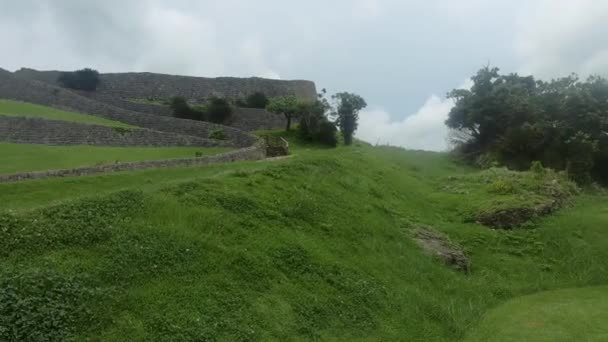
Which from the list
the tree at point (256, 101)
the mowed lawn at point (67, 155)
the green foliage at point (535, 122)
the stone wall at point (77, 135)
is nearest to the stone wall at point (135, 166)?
the mowed lawn at point (67, 155)

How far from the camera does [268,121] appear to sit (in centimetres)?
3778

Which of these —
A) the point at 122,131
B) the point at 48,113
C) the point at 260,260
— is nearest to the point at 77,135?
the point at 122,131

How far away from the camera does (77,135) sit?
22.8 meters

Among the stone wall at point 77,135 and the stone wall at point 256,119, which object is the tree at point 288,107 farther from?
the stone wall at point 77,135

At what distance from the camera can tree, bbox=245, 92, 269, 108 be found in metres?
40.6

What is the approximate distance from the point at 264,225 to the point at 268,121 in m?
28.4

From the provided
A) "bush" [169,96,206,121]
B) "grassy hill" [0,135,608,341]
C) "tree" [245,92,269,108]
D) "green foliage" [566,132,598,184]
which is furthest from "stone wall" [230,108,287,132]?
"grassy hill" [0,135,608,341]

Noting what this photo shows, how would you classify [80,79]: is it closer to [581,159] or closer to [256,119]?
[256,119]

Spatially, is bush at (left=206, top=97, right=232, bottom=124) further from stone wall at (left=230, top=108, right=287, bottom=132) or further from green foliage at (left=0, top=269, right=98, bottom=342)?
green foliage at (left=0, top=269, right=98, bottom=342)

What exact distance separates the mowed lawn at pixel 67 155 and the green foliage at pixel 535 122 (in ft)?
45.7

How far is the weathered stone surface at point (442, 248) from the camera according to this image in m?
12.4

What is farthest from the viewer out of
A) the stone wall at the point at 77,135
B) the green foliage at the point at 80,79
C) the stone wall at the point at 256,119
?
the green foliage at the point at 80,79

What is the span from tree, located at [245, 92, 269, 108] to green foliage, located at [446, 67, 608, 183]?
14978mm

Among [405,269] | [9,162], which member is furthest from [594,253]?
[9,162]
